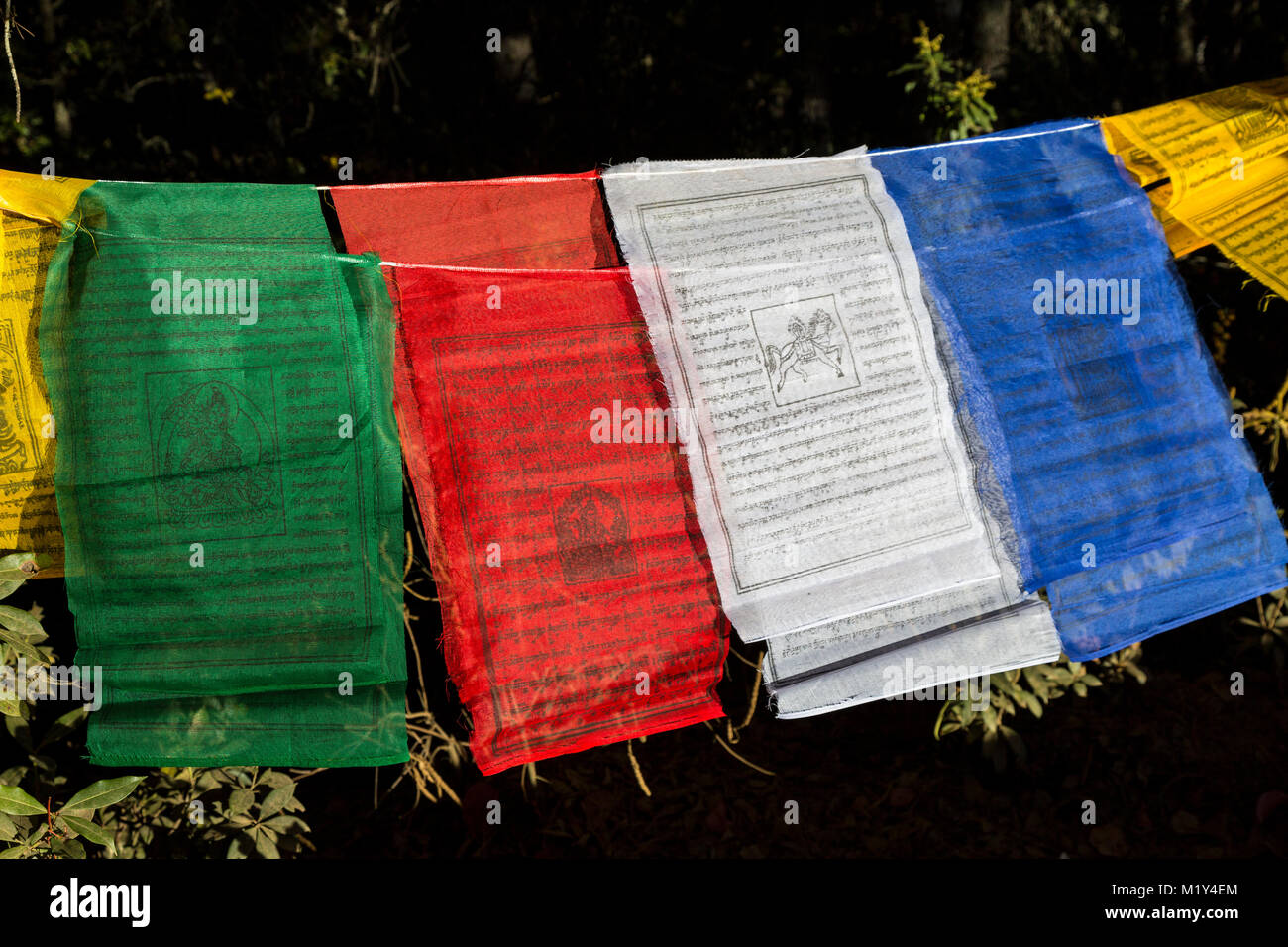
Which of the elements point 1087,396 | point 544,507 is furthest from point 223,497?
point 1087,396

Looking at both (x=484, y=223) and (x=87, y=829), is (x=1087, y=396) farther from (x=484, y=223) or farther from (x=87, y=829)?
(x=87, y=829)

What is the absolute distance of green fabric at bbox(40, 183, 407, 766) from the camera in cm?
199

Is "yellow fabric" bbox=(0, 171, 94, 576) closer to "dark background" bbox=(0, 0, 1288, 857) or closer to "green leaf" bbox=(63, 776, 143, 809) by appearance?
"green leaf" bbox=(63, 776, 143, 809)

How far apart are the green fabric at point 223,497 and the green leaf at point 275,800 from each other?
853mm

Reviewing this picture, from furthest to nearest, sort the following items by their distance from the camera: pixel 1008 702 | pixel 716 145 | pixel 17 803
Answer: pixel 716 145
pixel 1008 702
pixel 17 803

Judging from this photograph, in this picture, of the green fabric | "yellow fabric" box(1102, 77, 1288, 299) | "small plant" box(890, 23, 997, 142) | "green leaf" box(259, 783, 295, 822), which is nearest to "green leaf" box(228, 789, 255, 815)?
"green leaf" box(259, 783, 295, 822)

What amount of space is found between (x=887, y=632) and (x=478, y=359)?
1016 mm

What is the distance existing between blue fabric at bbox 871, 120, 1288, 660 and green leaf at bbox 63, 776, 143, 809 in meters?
2.05

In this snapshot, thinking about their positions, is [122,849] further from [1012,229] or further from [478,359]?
[1012,229]

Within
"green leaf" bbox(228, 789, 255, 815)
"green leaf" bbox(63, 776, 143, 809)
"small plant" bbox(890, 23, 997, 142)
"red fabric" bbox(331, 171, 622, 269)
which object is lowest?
"green leaf" bbox(228, 789, 255, 815)

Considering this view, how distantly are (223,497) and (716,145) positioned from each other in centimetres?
459

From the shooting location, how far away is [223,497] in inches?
78.7

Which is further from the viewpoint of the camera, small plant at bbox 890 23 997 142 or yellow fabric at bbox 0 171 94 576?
small plant at bbox 890 23 997 142

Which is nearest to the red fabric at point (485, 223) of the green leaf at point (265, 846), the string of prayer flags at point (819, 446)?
the string of prayer flags at point (819, 446)
